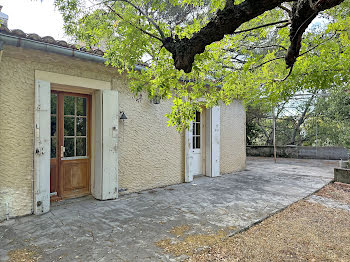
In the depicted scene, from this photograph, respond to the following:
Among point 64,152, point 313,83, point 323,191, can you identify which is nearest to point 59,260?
point 64,152

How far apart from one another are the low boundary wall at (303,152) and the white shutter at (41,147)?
46.5 ft

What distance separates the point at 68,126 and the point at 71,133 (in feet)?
0.54

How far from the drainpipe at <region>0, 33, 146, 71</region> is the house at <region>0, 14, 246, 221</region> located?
14mm

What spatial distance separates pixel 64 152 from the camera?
461 centimetres

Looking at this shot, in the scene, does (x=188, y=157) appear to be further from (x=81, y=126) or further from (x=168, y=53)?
(x=168, y=53)

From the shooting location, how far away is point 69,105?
472cm

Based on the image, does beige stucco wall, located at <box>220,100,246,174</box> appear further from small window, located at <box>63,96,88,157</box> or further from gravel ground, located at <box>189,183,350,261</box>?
small window, located at <box>63,96,88,157</box>

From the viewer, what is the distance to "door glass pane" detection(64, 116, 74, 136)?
4660mm

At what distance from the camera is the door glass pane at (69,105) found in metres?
4.66

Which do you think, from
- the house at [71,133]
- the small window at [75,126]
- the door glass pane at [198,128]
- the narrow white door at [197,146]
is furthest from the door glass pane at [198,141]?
the small window at [75,126]

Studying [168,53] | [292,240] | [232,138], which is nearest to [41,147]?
[168,53]

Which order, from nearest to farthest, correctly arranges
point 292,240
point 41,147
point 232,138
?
point 292,240 < point 41,147 < point 232,138

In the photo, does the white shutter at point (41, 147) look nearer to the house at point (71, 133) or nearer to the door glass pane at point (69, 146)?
the house at point (71, 133)

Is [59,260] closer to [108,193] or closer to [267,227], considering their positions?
[108,193]
